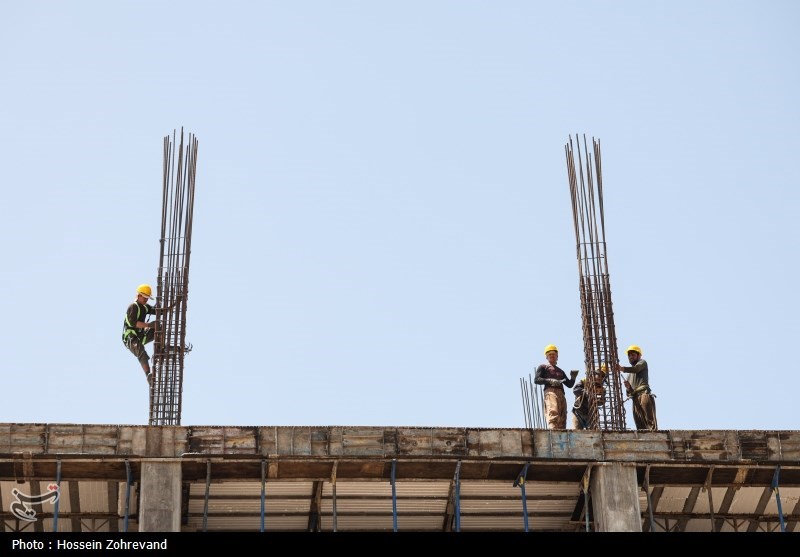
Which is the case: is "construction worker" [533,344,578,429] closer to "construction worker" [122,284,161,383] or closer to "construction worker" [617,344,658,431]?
"construction worker" [617,344,658,431]

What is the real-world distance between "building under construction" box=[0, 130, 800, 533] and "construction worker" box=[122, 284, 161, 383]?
0.83 meters

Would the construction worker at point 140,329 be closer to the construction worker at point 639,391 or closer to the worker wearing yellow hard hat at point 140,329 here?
the worker wearing yellow hard hat at point 140,329

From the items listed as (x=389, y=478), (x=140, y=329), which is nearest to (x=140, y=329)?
(x=140, y=329)

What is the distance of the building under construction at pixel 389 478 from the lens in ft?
86.0

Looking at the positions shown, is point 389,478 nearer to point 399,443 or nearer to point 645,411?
point 399,443

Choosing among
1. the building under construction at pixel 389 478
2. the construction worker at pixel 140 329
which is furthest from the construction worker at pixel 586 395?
the construction worker at pixel 140 329

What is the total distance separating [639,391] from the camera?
2875 cm

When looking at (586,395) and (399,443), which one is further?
(586,395)

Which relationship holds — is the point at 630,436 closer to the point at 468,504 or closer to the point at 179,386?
the point at 468,504

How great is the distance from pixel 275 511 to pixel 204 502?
4.57 feet

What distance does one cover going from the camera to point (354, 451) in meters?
26.7

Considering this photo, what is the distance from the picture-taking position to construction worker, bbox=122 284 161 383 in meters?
29.6

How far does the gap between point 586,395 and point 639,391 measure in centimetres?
129
